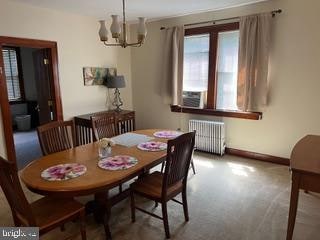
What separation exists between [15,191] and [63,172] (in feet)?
1.22

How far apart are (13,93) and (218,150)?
571 centimetres

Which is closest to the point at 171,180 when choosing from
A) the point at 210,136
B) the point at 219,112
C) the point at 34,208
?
the point at 34,208

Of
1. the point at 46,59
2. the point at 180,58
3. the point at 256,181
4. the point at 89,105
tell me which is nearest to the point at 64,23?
the point at 46,59

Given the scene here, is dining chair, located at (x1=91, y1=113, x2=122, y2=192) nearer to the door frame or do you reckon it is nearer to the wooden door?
the door frame

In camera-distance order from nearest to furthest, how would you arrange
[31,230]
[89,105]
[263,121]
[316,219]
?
[31,230], [316,219], [263,121], [89,105]

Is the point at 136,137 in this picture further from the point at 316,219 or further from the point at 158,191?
the point at 316,219

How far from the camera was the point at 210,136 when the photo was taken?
13.5 ft

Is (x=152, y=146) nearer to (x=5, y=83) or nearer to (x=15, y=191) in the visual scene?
(x=15, y=191)

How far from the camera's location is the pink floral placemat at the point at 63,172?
5.81ft

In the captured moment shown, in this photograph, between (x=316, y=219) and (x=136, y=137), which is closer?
(x=316, y=219)

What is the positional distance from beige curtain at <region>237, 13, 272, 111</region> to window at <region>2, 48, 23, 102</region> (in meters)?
5.88

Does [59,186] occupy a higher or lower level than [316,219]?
higher

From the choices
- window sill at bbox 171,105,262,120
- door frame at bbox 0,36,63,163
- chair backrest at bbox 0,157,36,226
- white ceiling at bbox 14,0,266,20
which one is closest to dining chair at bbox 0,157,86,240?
chair backrest at bbox 0,157,36,226

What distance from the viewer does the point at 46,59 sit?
3.83 m
